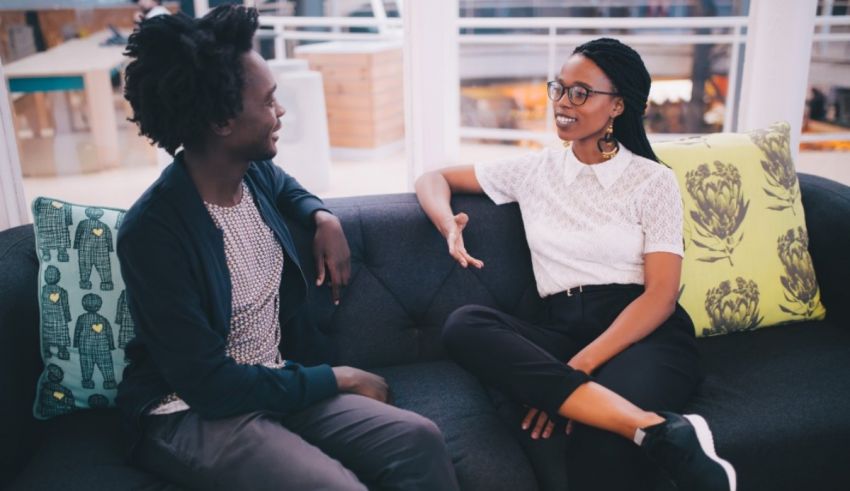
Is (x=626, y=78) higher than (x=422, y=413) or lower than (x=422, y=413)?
higher

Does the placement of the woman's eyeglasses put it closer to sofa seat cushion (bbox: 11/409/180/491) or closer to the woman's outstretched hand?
the woman's outstretched hand

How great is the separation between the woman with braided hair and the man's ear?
2.19 feet

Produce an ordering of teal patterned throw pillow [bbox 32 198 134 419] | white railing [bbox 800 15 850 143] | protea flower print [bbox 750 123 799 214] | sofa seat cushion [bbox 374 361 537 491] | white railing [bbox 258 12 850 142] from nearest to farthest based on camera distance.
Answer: sofa seat cushion [bbox 374 361 537 491], teal patterned throw pillow [bbox 32 198 134 419], protea flower print [bbox 750 123 799 214], white railing [bbox 800 15 850 143], white railing [bbox 258 12 850 142]

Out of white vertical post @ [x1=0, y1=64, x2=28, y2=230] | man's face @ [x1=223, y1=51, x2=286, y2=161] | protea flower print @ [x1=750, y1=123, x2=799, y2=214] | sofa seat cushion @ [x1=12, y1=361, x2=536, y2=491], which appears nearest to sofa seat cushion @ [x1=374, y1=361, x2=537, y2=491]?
sofa seat cushion @ [x1=12, y1=361, x2=536, y2=491]

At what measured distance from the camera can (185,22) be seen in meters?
1.33

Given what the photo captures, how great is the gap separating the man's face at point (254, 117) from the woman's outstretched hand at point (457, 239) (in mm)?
576

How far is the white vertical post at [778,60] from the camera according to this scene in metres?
2.51

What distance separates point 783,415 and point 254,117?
4.37ft

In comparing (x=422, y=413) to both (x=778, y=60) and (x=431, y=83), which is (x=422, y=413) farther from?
(x=778, y=60)

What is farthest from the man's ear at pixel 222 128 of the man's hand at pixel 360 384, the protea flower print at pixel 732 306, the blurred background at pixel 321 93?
the blurred background at pixel 321 93

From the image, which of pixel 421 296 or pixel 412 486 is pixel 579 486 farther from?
pixel 421 296

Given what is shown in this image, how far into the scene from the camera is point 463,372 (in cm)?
190

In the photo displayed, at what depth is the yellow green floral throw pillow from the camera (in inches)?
78.5

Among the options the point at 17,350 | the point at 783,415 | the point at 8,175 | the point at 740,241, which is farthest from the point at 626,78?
the point at 8,175
